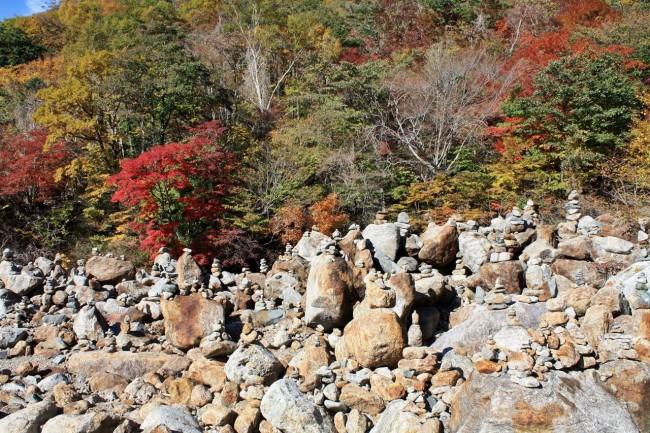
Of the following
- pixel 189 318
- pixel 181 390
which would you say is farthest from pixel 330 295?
pixel 181 390

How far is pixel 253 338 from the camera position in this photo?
860cm

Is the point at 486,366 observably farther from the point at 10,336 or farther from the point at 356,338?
the point at 10,336

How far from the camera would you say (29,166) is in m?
15.0

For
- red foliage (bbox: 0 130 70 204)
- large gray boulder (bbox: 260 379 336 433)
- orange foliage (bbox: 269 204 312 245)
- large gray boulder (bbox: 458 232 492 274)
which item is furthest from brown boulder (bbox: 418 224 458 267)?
red foliage (bbox: 0 130 70 204)

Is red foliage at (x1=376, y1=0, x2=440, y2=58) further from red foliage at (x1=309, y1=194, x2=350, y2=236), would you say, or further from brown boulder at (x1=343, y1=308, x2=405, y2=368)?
brown boulder at (x1=343, y1=308, x2=405, y2=368)

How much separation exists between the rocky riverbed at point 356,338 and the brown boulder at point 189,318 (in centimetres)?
3

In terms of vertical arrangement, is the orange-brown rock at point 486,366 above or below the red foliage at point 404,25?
below

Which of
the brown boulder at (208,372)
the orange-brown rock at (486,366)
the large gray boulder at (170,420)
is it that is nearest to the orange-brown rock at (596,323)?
the orange-brown rock at (486,366)

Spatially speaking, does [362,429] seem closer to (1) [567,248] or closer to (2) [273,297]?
(2) [273,297]

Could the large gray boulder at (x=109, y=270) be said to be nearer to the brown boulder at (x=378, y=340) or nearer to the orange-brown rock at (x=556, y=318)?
the brown boulder at (x=378, y=340)

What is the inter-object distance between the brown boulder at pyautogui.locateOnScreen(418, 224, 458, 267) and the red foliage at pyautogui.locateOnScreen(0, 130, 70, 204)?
12306mm

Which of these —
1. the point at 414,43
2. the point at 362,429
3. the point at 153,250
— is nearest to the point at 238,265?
the point at 153,250

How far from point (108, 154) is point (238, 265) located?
653 centimetres

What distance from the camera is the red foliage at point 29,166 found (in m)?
14.8
